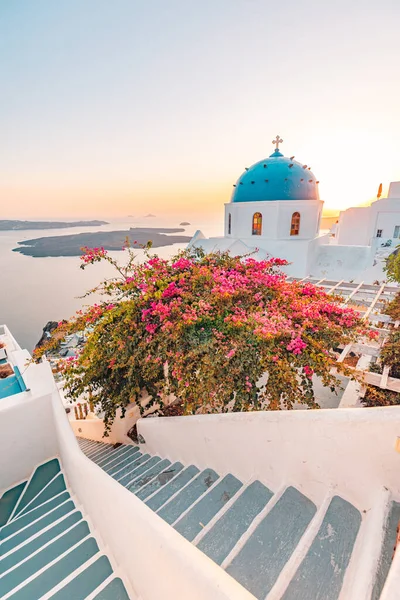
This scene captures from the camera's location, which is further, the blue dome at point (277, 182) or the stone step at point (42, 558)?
the blue dome at point (277, 182)

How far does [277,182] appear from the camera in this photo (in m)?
15.5

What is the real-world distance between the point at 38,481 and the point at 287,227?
15943mm

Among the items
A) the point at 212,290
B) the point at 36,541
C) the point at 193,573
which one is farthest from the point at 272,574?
the point at 212,290

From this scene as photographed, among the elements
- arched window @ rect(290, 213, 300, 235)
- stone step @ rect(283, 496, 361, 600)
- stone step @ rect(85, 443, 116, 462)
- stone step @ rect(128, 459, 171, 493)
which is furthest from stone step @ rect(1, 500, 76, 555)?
arched window @ rect(290, 213, 300, 235)

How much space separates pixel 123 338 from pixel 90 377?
101 cm

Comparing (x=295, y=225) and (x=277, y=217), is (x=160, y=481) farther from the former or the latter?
(x=295, y=225)

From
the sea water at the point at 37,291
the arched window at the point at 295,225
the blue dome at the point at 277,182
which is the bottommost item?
the sea water at the point at 37,291

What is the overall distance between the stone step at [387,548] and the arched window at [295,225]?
52.6 feet

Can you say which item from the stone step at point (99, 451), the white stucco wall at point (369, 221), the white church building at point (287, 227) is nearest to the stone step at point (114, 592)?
the stone step at point (99, 451)

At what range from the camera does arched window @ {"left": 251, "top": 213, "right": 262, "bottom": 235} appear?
16125 millimetres

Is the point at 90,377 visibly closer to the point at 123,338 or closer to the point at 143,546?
the point at 123,338

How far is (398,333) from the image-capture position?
522cm

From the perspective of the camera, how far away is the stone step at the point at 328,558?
141cm

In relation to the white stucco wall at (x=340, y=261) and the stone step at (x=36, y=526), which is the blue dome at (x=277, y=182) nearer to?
the white stucco wall at (x=340, y=261)
